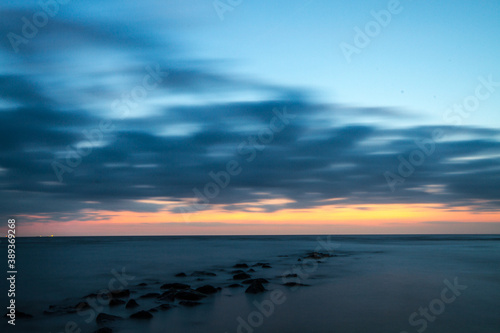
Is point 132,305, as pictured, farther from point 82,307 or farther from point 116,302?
point 82,307

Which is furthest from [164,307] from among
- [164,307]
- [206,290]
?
[206,290]

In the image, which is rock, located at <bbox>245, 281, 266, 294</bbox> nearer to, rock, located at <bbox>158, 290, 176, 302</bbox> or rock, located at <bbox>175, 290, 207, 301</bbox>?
rock, located at <bbox>175, 290, 207, 301</bbox>

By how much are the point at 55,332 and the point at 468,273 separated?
28.1m

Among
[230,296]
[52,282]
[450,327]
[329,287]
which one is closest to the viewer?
[450,327]

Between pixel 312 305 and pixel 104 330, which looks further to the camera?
pixel 312 305

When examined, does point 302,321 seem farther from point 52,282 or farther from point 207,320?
point 52,282

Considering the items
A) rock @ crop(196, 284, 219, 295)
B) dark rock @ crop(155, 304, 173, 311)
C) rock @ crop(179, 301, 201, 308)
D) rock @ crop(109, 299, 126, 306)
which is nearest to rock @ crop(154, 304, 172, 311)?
dark rock @ crop(155, 304, 173, 311)

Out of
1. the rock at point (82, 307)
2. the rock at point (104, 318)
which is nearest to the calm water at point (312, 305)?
the rock at point (104, 318)

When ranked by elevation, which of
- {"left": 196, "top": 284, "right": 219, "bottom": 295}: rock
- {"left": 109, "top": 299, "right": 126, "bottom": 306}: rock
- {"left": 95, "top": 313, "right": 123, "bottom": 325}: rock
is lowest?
{"left": 95, "top": 313, "right": 123, "bottom": 325}: rock

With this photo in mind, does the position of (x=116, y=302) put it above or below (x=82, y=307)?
above

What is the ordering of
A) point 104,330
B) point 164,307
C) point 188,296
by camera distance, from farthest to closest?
point 188,296, point 164,307, point 104,330

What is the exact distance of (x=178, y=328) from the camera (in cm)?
1317

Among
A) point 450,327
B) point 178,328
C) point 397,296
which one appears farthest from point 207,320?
point 397,296

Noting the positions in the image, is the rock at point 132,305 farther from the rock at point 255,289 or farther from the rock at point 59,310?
the rock at point 255,289
